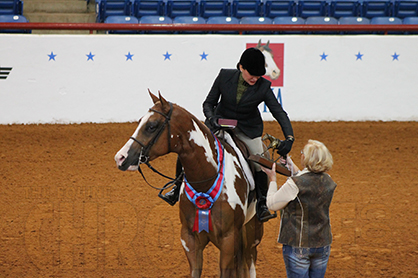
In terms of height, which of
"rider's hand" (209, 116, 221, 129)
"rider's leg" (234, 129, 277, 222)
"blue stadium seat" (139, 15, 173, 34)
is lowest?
"rider's leg" (234, 129, 277, 222)

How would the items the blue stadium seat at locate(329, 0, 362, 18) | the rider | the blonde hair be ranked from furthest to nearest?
1. the blue stadium seat at locate(329, 0, 362, 18)
2. the rider
3. the blonde hair

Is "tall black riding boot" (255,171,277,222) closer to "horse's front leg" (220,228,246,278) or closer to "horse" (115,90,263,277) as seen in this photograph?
"horse" (115,90,263,277)

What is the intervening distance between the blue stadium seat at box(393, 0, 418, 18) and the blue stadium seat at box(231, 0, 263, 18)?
4497mm

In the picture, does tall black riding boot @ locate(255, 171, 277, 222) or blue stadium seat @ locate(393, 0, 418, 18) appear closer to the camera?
tall black riding boot @ locate(255, 171, 277, 222)

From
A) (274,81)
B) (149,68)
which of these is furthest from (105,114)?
(274,81)

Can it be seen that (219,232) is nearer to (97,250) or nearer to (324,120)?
(97,250)

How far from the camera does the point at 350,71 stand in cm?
977

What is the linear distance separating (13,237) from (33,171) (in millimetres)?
2340

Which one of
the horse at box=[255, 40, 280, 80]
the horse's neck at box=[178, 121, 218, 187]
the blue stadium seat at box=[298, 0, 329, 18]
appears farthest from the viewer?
the blue stadium seat at box=[298, 0, 329, 18]

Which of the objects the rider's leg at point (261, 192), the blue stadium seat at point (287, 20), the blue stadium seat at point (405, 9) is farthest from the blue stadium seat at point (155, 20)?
the rider's leg at point (261, 192)

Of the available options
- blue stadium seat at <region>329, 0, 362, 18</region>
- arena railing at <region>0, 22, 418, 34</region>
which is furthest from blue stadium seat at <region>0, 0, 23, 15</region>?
blue stadium seat at <region>329, 0, 362, 18</region>

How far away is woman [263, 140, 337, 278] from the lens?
303 centimetres

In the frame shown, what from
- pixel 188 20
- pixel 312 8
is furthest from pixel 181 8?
pixel 312 8

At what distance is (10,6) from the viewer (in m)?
13.0
